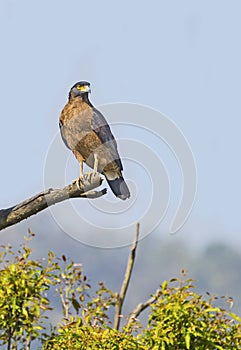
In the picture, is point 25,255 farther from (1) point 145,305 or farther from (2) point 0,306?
(1) point 145,305

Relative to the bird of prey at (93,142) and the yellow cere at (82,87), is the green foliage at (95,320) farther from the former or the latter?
the yellow cere at (82,87)

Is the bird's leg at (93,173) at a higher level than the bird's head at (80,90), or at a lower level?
lower

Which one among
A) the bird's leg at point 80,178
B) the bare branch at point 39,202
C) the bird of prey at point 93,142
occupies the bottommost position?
the bare branch at point 39,202

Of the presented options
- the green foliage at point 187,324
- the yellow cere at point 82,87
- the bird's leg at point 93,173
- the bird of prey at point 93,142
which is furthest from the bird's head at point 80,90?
the green foliage at point 187,324

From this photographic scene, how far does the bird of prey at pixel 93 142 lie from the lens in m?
7.82

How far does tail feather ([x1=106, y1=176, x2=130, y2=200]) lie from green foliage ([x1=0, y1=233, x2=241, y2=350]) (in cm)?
72

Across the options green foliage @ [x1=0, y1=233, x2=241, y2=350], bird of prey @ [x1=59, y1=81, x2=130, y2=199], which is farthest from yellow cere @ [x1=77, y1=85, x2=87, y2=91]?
green foliage @ [x1=0, y1=233, x2=241, y2=350]

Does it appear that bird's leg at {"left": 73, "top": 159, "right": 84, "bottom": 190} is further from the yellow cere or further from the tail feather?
the yellow cere

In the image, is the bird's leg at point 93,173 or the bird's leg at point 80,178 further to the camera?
the bird's leg at point 93,173

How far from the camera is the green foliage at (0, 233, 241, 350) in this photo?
7.02m

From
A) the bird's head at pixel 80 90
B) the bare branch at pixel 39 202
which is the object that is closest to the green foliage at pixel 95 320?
the bare branch at pixel 39 202

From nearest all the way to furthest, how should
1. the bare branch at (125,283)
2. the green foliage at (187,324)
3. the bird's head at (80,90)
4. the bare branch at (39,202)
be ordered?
the bare branch at (39,202), the green foliage at (187,324), the bird's head at (80,90), the bare branch at (125,283)

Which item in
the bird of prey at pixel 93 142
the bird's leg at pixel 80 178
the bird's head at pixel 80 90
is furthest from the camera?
the bird's head at pixel 80 90

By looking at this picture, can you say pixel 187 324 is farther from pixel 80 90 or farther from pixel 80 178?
pixel 80 90
